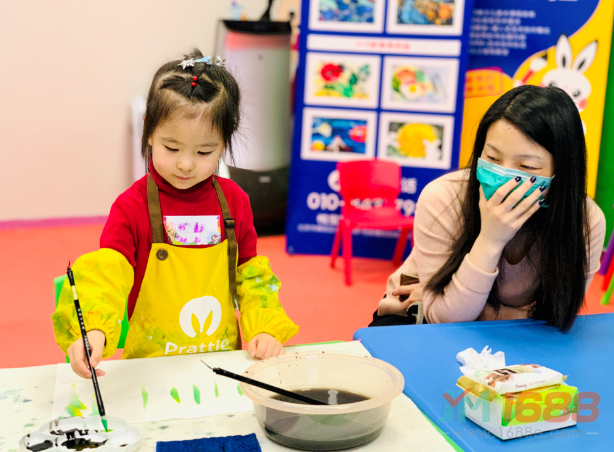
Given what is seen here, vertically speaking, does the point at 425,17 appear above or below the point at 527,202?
above

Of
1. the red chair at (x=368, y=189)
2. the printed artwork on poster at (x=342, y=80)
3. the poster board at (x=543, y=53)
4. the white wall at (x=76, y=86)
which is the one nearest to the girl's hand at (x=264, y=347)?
the red chair at (x=368, y=189)

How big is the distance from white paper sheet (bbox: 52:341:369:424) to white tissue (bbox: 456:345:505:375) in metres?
0.26

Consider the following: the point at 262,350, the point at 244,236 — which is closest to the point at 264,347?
the point at 262,350

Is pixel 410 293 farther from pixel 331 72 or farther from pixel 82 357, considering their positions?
pixel 331 72

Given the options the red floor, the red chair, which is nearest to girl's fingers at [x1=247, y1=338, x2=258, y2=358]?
the red floor

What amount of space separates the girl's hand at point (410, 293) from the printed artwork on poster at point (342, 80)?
240 cm

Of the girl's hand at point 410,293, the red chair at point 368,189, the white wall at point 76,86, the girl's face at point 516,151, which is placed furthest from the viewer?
the white wall at point 76,86

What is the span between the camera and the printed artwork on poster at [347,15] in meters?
3.79

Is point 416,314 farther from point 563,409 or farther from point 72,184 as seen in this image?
point 72,184

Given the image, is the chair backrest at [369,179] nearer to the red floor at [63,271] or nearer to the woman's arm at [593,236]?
the red floor at [63,271]

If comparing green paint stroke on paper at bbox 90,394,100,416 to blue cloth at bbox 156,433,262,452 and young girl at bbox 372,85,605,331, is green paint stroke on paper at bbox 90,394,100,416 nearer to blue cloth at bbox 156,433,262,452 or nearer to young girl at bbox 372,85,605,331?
blue cloth at bbox 156,433,262,452

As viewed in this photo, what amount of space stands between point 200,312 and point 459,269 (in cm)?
60

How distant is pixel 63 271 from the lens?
141 inches

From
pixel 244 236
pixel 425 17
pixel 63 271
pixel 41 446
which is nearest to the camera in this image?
pixel 41 446
